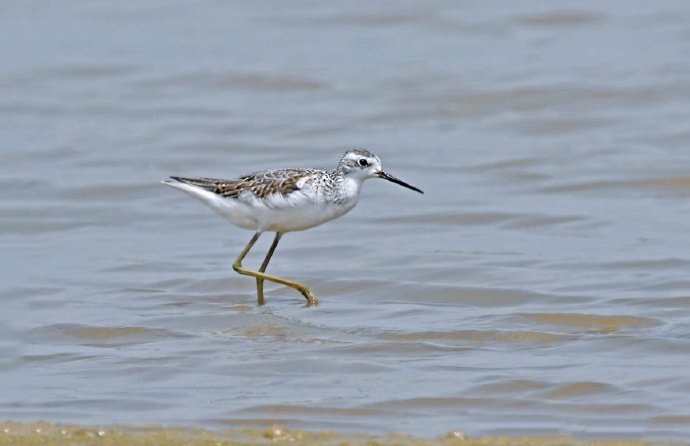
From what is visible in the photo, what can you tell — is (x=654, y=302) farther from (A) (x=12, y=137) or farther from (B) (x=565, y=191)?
(A) (x=12, y=137)

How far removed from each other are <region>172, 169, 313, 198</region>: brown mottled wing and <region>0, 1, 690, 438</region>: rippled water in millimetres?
738

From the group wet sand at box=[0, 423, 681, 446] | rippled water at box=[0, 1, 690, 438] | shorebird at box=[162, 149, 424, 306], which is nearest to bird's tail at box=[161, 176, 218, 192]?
shorebird at box=[162, 149, 424, 306]

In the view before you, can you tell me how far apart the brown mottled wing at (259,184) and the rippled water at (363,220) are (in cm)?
74

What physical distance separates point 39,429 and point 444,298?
402cm

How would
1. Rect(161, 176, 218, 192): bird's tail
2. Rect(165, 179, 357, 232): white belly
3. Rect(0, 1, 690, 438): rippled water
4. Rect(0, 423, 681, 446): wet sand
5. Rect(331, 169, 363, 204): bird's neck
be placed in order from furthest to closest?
Rect(161, 176, 218, 192): bird's tail
Rect(331, 169, 363, 204): bird's neck
Rect(165, 179, 357, 232): white belly
Rect(0, 1, 690, 438): rippled water
Rect(0, 423, 681, 446): wet sand

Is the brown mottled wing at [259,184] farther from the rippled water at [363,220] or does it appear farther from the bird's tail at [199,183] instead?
the rippled water at [363,220]

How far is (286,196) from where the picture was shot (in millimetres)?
10164

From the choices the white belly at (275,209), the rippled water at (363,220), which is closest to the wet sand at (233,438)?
the rippled water at (363,220)

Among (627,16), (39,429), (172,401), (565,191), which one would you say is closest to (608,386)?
(172,401)

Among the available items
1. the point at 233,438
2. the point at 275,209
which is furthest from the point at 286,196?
the point at 233,438

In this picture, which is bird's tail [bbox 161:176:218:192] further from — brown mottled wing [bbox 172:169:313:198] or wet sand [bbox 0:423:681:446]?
wet sand [bbox 0:423:681:446]

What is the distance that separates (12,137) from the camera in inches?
624

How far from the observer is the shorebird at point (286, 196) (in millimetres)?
10188

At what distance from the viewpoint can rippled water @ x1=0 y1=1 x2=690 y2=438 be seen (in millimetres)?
7475
